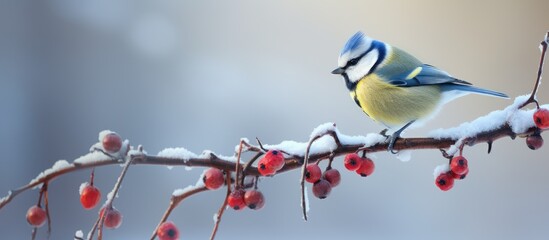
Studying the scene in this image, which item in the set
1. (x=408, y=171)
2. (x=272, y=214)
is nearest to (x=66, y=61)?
(x=272, y=214)

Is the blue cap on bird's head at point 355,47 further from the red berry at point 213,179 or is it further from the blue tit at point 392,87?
the red berry at point 213,179

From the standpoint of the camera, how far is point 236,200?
1.46 ft

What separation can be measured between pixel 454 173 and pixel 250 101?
1385 millimetres

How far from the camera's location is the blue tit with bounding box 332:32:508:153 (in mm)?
670

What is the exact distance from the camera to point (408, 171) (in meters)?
1.76

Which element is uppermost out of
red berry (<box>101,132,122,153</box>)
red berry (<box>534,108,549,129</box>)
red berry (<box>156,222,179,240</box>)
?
red berry (<box>101,132,122,153</box>)

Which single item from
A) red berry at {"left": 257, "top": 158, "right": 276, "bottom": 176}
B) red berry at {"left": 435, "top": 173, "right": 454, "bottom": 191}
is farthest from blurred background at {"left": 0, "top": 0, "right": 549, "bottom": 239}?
red berry at {"left": 257, "top": 158, "right": 276, "bottom": 176}

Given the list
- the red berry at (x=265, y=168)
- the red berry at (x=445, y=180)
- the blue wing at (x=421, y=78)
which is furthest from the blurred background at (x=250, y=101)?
the red berry at (x=265, y=168)

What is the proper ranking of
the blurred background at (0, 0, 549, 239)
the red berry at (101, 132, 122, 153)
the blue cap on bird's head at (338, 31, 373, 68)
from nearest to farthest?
1. the red berry at (101, 132, 122, 153)
2. the blue cap on bird's head at (338, 31, 373, 68)
3. the blurred background at (0, 0, 549, 239)

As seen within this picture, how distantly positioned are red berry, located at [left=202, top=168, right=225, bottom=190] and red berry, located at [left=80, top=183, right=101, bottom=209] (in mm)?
91

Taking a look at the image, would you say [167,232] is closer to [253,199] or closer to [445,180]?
[253,199]

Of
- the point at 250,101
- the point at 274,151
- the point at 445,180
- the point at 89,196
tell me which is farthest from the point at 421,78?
the point at 250,101

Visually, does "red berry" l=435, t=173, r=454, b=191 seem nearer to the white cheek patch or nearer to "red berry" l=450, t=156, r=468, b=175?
"red berry" l=450, t=156, r=468, b=175

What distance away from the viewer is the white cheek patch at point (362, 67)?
68 centimetres
